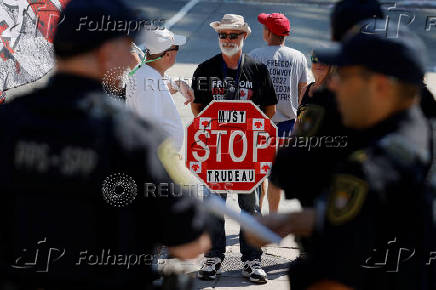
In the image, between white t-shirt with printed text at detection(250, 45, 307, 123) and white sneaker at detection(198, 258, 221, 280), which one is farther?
white t-shirt with printed text at detection(250, 45, 307, 123)

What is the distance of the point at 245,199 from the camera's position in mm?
6234

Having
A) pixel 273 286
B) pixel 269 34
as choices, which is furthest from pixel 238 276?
pixel 269 34

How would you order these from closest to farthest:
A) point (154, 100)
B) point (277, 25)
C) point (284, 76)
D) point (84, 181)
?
point (84, 181) → point (154, 100) → point (284, 76) → point (277, 25)

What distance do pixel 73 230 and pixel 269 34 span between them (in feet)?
16.9

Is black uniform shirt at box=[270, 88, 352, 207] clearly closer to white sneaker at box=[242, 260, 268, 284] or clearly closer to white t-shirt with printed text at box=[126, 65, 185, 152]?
white t-shirt with printed text at box=[126, 65, 185, 152]

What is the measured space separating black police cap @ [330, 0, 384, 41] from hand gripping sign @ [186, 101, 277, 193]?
8.64ft

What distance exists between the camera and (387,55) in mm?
2439

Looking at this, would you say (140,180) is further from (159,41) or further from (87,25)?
(159,41)

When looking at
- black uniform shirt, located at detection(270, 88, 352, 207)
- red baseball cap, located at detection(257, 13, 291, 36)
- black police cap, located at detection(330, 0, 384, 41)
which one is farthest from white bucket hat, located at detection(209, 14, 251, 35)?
black uniform shirt, located at detection(270, 88, 352, 207)

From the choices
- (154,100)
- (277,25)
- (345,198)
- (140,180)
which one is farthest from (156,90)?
(345,198)

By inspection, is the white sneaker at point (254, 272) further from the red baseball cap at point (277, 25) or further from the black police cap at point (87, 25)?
the black police cap at point (87, 25)

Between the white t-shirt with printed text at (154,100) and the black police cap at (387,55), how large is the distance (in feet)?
9.03

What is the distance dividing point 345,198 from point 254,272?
3.69 m

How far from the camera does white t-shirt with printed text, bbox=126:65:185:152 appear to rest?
5223 millimetres
